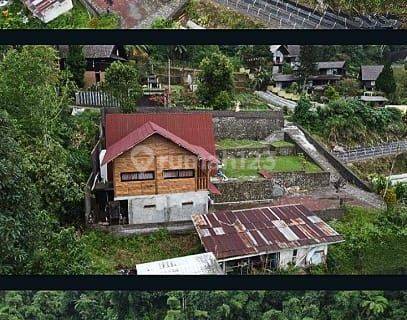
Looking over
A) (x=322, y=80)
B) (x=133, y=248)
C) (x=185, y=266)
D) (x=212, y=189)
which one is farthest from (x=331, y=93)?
(x=133, y=248)

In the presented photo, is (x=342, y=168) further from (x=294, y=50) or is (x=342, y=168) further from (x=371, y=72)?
(x=294, y=50)

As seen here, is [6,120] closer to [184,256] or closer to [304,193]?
[184,256]

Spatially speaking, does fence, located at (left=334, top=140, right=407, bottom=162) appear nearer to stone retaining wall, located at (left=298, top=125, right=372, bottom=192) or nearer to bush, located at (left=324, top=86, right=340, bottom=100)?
stone retaining wall, located at (left=298, top=125, right=372, bottom=192)

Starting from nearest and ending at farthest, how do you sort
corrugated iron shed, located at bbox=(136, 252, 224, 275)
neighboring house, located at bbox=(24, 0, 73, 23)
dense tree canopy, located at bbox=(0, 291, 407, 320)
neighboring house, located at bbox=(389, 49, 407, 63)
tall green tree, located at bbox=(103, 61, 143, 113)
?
neighboring house, located at bbox=(24, 0, 73, 23), neighboring house, located at bbox=(389, 49, 407, 63), tall green tree, located at bbox=(103, 61, 143, 113), corrugated iron shed, located at bbox=(136, 252, 224, 275), dense tree canopy, located at bbox=(0, 291, 407, 320)

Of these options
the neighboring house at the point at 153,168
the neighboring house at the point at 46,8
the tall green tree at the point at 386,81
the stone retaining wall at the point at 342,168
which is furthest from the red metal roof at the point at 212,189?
the neighboring house at the point at 46,8

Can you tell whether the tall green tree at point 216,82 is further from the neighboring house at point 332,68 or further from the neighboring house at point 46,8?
the neighboring house at point 46,8

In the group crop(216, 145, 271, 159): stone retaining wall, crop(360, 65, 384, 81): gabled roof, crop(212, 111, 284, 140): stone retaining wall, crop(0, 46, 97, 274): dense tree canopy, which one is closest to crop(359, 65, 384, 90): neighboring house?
crop(360, 65, 384, 81): gabled roof

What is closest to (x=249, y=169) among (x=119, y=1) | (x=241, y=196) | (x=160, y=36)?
(x=241, y=196)
